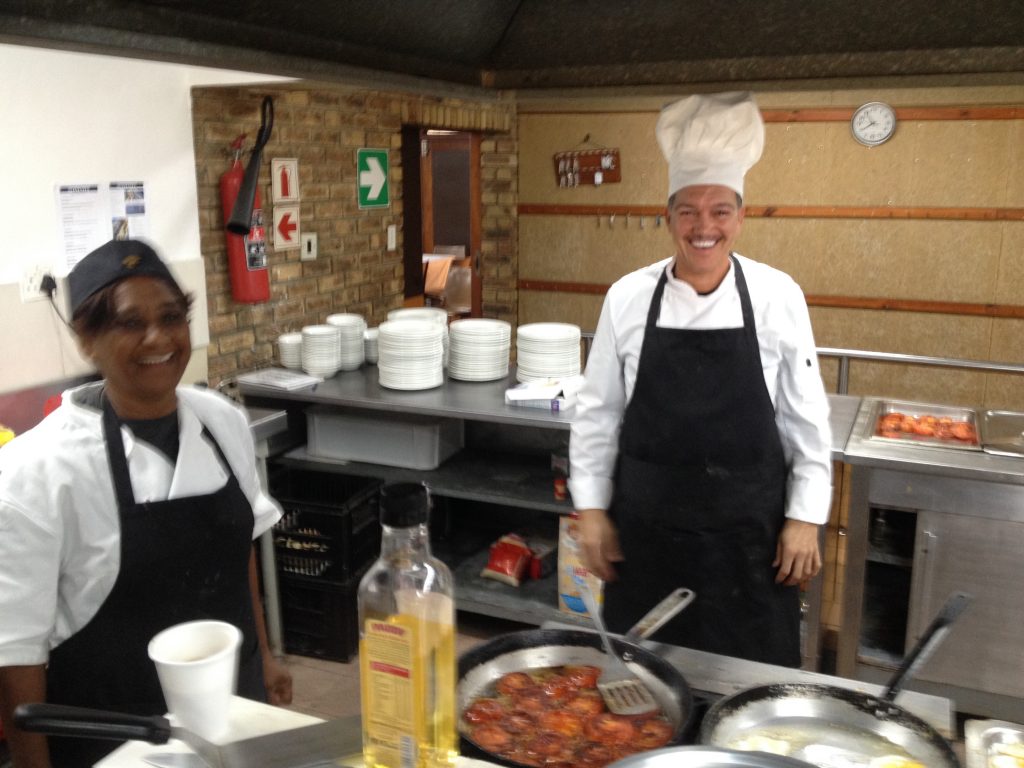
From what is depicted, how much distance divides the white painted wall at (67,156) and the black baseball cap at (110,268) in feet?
4.46

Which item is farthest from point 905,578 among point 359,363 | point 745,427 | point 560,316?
point 560,316

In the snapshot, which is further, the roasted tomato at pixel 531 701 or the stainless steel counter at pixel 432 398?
the stainless steel counter at pixel 432 398

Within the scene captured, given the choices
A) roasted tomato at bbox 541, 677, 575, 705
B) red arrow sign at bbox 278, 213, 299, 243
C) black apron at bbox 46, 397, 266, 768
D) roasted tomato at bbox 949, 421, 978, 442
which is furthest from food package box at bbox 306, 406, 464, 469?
roasted tomato at bbox 541, 677, 575, 705

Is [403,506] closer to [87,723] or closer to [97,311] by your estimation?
[87,723]

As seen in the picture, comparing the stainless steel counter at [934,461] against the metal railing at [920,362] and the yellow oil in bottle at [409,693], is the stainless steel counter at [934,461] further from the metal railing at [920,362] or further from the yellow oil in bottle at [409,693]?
the yellow oil in bottle at [409,693]

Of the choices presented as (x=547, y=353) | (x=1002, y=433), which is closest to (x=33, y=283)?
(x=547, y=353)

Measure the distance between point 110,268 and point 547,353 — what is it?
2.27 metres

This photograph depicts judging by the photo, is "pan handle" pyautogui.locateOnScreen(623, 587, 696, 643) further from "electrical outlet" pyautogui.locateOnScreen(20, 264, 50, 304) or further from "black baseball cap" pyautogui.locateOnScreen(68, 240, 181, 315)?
"electrical outlet" pyautogui.locateOnScreen(20, 264, 50, 304)

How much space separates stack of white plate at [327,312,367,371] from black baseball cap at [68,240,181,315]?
235 centimetres

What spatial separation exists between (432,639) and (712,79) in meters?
0.72

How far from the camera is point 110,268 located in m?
1.57

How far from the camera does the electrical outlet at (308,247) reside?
4426 millimetres

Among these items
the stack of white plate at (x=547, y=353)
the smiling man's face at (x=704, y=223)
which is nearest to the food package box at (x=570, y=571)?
the stack of white plate at (x=547, y=353)

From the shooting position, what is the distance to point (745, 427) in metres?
2.12
